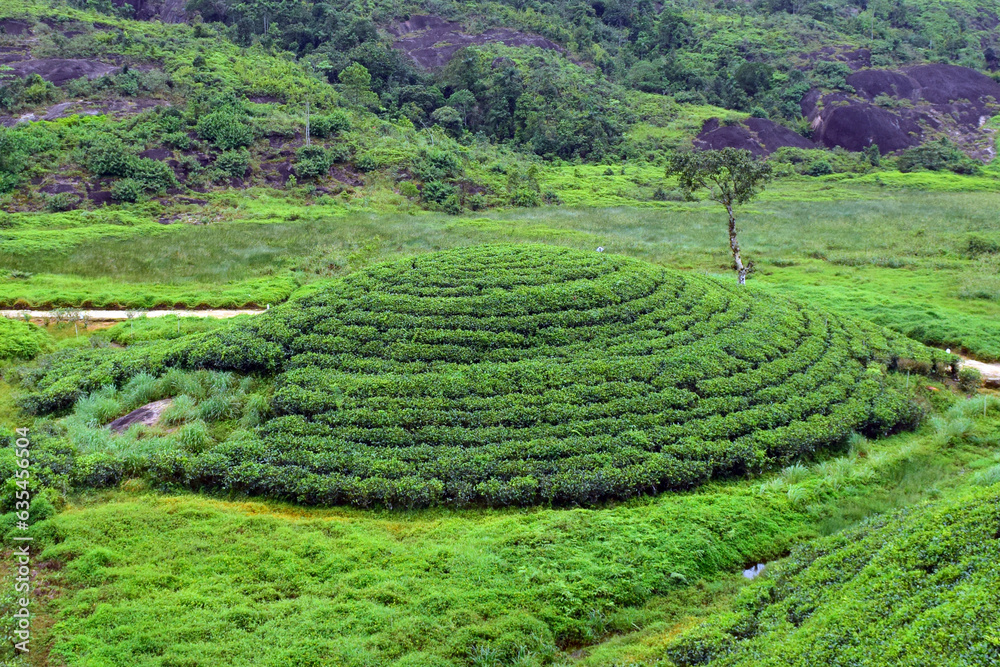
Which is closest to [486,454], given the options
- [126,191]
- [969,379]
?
[969,379]

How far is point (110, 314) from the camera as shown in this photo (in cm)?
2373

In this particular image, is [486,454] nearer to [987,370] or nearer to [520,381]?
[520,381]

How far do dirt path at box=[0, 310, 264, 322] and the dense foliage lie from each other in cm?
1908

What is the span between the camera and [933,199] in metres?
50.5

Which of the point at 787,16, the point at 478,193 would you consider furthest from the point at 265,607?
the point at 787,16

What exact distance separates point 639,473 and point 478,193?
1544 inches

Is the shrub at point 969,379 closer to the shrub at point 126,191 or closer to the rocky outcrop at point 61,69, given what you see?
the shrub at point 126,191

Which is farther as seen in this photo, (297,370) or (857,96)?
(857,96)

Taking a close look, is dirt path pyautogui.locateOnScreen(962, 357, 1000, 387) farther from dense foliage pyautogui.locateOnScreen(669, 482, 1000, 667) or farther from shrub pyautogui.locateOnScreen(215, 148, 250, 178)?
shrub pyautogui.locateOnScreen(215, 148, 250, 178)

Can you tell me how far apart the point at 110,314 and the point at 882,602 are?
24.7 meters

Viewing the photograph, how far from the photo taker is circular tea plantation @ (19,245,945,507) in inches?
512

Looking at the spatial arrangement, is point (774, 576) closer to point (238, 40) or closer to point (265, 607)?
point (265, 607)

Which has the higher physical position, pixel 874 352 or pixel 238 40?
pixel 238 40

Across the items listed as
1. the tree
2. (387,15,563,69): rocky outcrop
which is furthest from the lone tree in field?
(387,15,563,69): rocky outcrop
